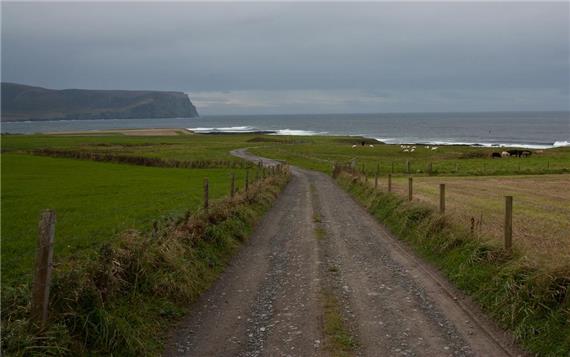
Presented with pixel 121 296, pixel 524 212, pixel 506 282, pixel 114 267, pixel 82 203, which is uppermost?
pixel 114 267

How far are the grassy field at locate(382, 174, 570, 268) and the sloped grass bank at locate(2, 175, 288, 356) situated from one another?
301 inches

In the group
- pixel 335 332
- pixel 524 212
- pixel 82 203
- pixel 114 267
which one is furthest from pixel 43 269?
pixel 82 203

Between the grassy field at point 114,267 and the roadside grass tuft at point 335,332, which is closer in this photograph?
the grassy field at point 114,267

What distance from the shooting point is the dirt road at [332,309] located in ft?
A: 26.8

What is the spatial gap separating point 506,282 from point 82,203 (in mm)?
24301

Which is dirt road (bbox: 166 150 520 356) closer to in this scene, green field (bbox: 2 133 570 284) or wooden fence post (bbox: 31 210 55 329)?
wooden fence post (bbox: 31 210 55 329)

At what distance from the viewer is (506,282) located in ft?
32.0

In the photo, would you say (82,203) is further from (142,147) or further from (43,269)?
(142,147)

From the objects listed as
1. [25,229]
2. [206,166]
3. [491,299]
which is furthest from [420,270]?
[206,166]

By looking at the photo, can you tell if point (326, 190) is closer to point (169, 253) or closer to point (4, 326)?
point (169, 253)

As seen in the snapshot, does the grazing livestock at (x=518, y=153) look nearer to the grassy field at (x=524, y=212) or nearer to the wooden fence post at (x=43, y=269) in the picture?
the grassy field at (x=524, y=212)

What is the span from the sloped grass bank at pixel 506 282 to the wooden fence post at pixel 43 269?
7805 mm

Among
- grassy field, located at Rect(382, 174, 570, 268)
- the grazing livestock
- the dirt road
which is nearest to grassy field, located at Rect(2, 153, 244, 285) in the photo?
the dirt road

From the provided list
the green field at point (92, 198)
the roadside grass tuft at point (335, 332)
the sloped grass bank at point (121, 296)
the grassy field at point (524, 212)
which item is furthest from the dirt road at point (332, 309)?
the green field at point (92, 198)
